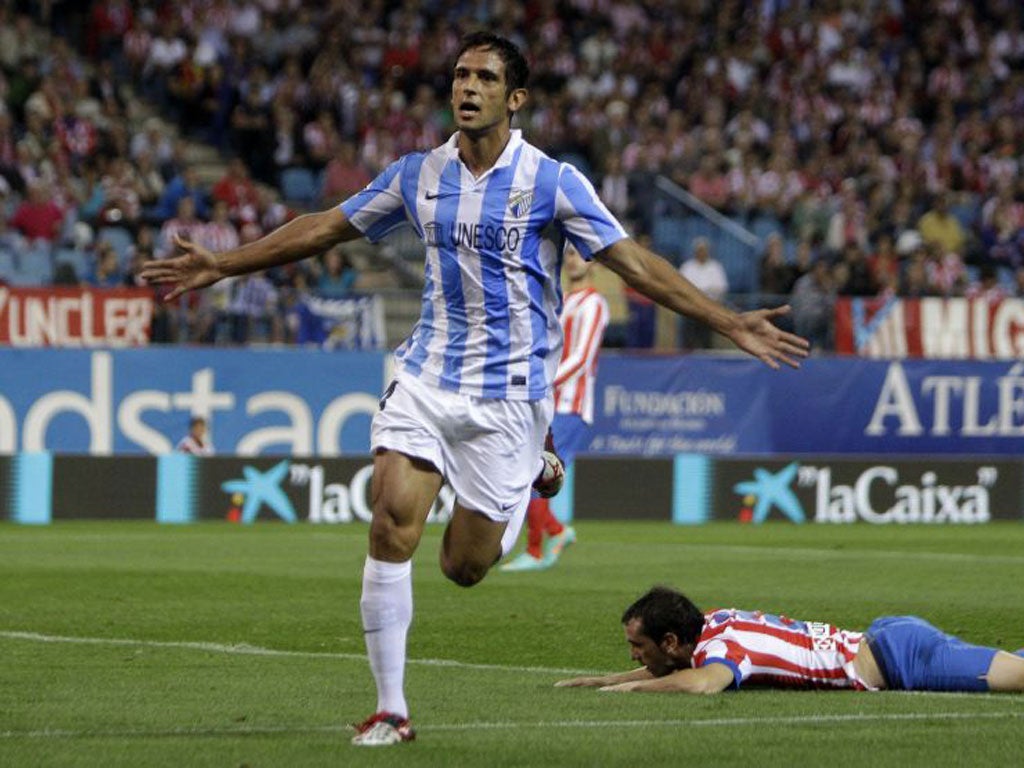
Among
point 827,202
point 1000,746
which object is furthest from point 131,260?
point 1000,746

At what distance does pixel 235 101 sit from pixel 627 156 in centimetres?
519

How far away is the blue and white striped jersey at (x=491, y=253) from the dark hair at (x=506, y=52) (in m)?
0.24

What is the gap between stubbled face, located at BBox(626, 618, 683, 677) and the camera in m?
8.77

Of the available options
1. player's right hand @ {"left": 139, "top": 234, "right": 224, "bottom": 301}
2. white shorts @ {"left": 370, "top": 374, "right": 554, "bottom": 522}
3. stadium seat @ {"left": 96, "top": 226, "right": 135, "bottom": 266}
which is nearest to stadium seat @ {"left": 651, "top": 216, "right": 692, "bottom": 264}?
stadium seat @ {"left": 96, "top": 226, "right": 135, "bottom": 266}

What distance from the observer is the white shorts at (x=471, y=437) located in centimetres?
792

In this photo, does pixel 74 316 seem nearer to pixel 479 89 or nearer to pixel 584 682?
pixel 584 682

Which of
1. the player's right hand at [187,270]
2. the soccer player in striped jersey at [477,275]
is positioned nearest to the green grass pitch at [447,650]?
the soccer player in striped jersey at [477,275]

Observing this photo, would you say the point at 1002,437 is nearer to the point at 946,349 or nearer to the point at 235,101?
the point at 946,349

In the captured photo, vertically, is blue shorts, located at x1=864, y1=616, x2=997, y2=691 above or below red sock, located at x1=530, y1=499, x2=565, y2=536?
below

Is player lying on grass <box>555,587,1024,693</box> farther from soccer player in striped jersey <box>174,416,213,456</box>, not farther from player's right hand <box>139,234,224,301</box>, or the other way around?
soccer player in striped jersey <box>174,416,213,456</box>

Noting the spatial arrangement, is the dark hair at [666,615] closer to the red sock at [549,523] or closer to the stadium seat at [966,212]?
the red sock at [549,523]

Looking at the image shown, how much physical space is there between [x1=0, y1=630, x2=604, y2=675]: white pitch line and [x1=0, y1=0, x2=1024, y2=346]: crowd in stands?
11758mm

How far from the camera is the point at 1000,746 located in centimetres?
732

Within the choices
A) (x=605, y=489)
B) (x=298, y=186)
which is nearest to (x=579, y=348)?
(x=605, y=489)
